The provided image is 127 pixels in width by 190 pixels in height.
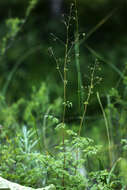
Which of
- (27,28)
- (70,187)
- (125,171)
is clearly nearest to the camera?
(125,171)

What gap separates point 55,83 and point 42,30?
32.0 inches

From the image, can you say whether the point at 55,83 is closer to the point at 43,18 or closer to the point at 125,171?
the point at 43,18

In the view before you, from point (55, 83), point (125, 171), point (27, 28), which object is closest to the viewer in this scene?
point (125, 171)

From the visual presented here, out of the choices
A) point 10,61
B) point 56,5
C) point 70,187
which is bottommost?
point 70,187

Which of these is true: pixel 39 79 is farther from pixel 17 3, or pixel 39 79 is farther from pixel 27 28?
pixel 17 3

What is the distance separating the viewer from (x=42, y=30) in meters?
4.12

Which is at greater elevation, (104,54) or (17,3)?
(17,3)

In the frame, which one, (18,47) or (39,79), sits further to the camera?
(18,47)

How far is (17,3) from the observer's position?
407cm

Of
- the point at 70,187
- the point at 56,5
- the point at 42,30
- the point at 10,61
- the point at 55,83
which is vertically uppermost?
the point at 56,5

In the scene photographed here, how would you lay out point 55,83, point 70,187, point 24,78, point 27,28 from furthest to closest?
point 27,28, point 24,78, point 55,83, point 70,187

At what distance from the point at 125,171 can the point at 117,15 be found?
3207mm

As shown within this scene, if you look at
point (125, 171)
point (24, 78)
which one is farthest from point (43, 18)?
point (125, 171)

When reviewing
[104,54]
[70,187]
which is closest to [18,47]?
[104,54]
